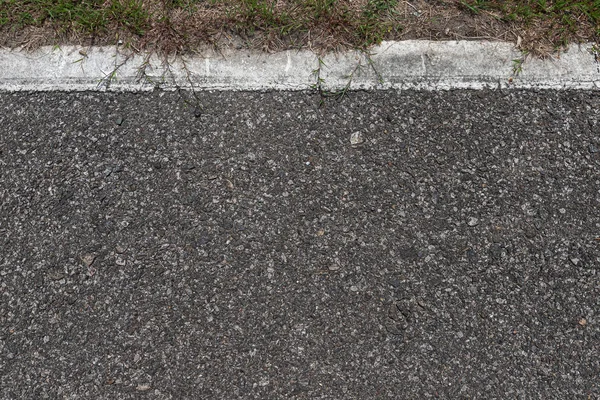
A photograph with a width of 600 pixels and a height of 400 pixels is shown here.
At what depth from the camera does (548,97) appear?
239 cm

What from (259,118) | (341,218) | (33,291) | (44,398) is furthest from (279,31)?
(44,398)

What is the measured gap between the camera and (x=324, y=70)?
2.44 meters

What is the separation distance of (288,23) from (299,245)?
111 centimetres

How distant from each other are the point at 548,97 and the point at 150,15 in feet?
6.52

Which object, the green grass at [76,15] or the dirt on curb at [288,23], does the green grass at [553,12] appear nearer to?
the dirt on curb at [288,23]

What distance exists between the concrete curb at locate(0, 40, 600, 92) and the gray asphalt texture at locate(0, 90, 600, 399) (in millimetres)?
72

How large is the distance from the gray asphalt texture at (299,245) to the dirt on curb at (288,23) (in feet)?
0.97

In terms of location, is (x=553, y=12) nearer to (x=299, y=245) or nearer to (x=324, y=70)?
(x=324, y=70)

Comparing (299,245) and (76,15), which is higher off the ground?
(76,15)

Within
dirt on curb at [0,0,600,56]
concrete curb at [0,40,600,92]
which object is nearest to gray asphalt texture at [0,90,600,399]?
concrete curb at [0,40,600,92]

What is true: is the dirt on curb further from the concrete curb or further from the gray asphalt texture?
the gray asphalt texture

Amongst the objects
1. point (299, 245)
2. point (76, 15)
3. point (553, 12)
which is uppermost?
point (76, 15)

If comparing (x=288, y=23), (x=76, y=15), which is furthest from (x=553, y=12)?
(x=76, y=15)

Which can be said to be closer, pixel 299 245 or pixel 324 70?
pixel 299 245
